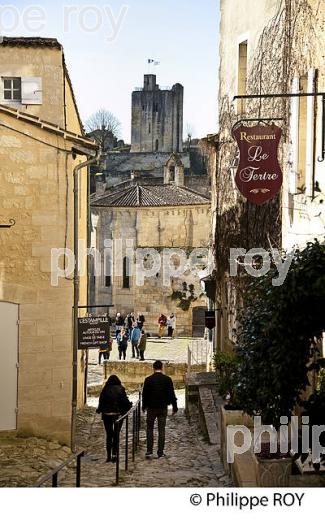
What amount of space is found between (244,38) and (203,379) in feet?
15.8

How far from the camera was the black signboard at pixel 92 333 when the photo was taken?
32.4 ft

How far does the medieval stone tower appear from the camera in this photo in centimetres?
5566

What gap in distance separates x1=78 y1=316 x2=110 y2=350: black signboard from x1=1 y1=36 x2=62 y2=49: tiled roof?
13.8ft

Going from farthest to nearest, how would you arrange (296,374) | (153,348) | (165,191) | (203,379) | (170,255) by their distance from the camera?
(165,191), (170,255), (153,348), (203,379), (296,374)

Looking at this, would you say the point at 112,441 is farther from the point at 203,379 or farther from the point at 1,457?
the point at 203,379

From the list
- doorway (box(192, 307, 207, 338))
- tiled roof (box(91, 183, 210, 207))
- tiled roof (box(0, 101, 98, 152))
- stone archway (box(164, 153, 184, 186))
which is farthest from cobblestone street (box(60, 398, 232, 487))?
stone archway (box(164, 153, 184, 186))

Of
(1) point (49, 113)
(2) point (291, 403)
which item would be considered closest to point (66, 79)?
(1) point (49, 113)

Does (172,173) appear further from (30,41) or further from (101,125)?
(30,41)

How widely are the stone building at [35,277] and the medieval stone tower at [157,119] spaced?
44.9 m

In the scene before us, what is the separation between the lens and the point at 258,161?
8.02m

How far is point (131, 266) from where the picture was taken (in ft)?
105

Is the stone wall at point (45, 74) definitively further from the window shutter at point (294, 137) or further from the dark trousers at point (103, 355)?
the dark trousers at point (103, 355)

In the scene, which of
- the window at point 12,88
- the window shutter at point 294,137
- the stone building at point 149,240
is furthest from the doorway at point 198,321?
the window shutter at point 294,137

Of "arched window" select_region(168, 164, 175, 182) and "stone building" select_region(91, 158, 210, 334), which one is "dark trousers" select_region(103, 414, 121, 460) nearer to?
"stone building" select_region(91, 158, 210, 334)
